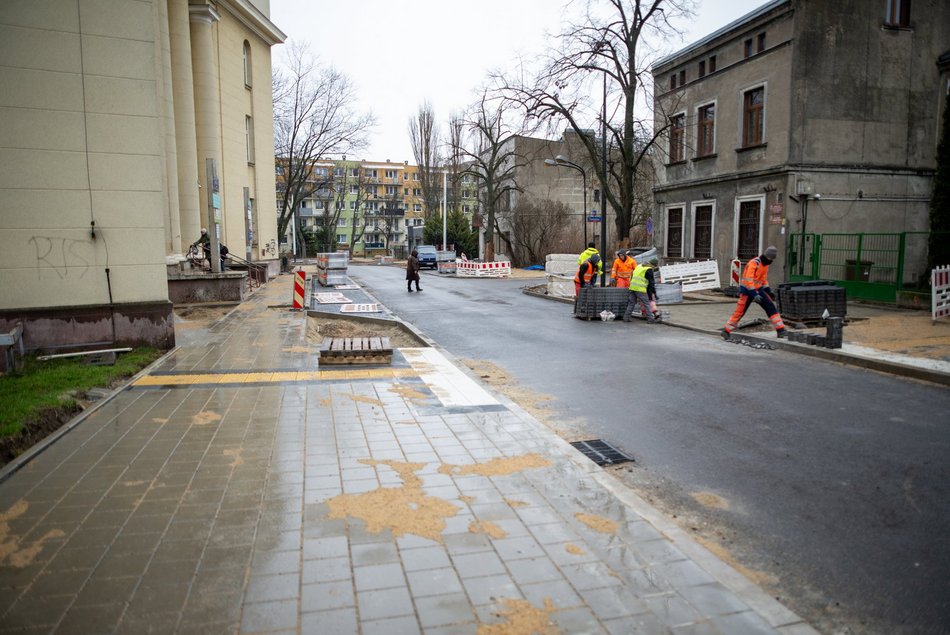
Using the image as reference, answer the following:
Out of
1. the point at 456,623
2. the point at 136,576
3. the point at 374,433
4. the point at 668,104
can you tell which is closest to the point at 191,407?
the point at 374,433

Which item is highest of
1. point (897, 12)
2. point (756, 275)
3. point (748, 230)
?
point (897, 12)

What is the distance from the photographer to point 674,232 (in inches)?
1041

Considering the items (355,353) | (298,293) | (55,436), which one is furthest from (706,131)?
(55,436)

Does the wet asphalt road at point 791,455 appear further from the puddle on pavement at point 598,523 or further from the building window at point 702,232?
the building window at point 702,232

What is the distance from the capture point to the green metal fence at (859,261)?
17531mm

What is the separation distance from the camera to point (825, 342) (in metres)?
10.9

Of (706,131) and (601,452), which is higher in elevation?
(706,131)

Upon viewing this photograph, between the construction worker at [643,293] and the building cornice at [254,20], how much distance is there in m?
21.6

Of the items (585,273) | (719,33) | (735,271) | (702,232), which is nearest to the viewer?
(585,273)

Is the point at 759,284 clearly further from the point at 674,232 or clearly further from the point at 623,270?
the point at 674,232

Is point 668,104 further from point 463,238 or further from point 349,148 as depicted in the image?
point 463,238

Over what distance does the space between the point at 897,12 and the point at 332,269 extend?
22945 mm

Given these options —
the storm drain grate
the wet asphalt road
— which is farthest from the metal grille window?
the storm drain grate

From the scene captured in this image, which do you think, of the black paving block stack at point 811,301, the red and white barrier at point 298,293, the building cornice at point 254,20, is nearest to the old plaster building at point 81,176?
the red and white barrier at point 298,293
